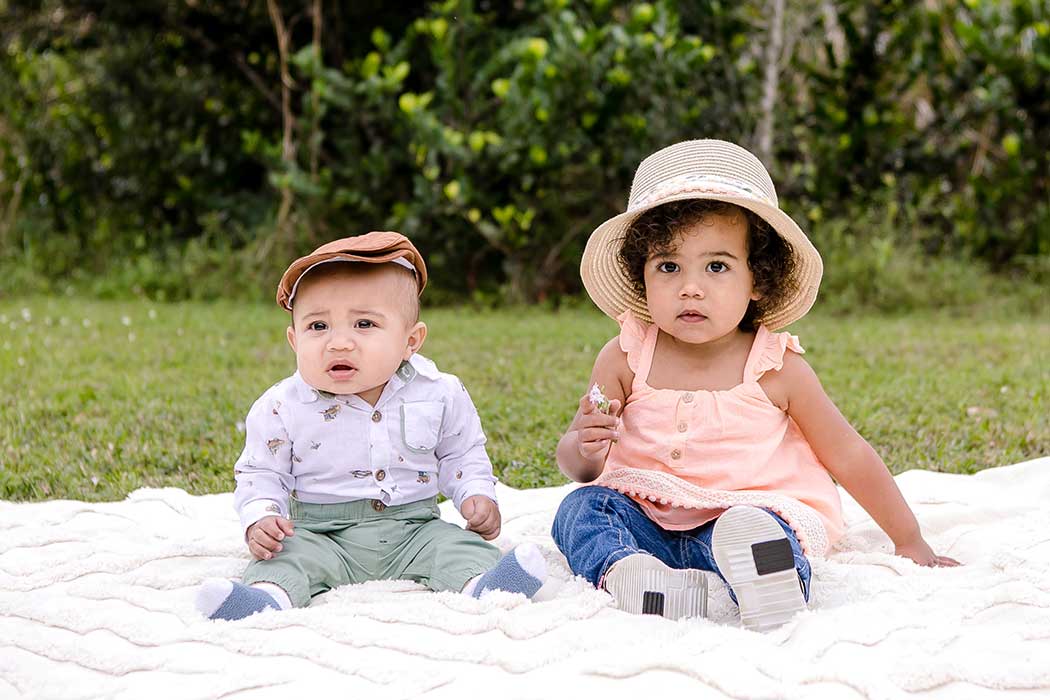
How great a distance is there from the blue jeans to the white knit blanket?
62mm

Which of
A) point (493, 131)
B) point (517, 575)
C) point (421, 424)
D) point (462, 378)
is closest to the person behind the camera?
point (517, 575)

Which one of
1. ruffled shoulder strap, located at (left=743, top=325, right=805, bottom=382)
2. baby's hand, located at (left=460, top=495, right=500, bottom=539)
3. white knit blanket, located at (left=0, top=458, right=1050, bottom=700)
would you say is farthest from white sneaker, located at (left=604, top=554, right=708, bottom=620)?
ruffled shoulder strap, located at (left=743, top=325, right=805, bottom=382)

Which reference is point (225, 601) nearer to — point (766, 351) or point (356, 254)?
point (356, 254)

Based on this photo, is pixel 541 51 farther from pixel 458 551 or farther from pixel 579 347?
pixel 458 551

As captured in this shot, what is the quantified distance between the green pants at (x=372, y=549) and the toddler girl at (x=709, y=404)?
0.28 meters

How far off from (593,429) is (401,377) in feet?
1.78

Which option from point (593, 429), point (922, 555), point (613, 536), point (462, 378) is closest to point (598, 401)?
point (593, 429)

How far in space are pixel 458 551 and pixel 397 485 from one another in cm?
25

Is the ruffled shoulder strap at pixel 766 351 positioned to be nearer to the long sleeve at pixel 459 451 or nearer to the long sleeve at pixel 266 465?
the long sleeve at pixel 459 451

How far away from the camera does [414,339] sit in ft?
9.25

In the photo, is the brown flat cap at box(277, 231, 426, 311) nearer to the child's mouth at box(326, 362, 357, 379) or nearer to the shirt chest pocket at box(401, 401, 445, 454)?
the child's mouth at box(326, 362, 357, 379)

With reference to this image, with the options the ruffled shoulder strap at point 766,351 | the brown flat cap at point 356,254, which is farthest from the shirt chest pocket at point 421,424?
the ruffled shoulder strap at point 766,351

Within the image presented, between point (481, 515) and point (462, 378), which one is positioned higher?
point (481, 515)

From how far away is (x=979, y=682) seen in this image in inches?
77.3
